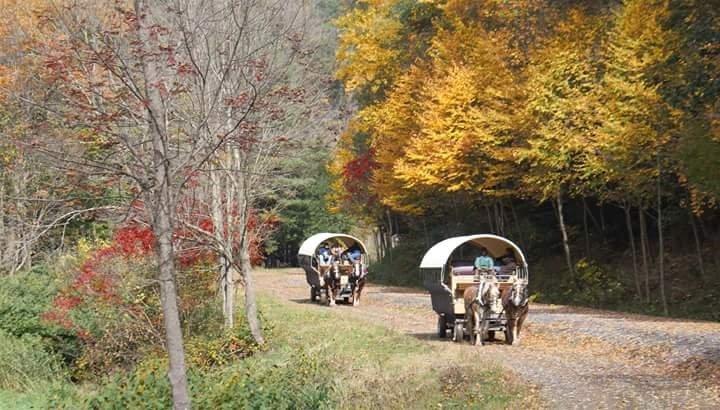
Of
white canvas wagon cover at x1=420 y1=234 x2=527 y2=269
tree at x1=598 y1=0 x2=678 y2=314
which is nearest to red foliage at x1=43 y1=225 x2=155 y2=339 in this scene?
white canvas wagon cover at x1=420 y1=234 x2=527 y2=269

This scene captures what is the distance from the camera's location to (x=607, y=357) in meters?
18.6

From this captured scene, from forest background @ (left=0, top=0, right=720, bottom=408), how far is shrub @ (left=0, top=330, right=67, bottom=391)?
0.36ft

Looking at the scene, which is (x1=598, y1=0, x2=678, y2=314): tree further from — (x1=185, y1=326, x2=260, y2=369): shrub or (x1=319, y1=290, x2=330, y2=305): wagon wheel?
(x1=185, y1=326, x2=260, y2=369): shrub

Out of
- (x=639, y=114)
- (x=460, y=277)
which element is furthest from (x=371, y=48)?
(x=460, y=277)

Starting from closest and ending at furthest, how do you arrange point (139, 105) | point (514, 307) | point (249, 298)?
point (139, 105) → point (514, 307) → point (249, 298)

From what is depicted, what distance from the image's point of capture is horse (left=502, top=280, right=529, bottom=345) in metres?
20.2

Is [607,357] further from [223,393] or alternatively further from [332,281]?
[332,281]

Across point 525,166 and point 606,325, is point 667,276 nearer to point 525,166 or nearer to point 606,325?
point 525,166

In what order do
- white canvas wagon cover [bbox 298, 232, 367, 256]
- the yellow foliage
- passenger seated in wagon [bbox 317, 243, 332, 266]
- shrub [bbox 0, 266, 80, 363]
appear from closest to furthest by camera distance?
shrub [bbox 0, 266, 80, 363] → passenger seated in wagon [bbox 317, 243, 332, 266] → white canvas wagon cover [bbox 298, 232, 367, 256] → the yellow foliage

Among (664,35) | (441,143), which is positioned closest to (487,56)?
(441,143)

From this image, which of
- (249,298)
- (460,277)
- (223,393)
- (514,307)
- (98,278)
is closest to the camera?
(223,393)

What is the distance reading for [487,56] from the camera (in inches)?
1421

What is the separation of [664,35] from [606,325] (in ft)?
31.4

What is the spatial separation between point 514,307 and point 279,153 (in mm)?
5818
